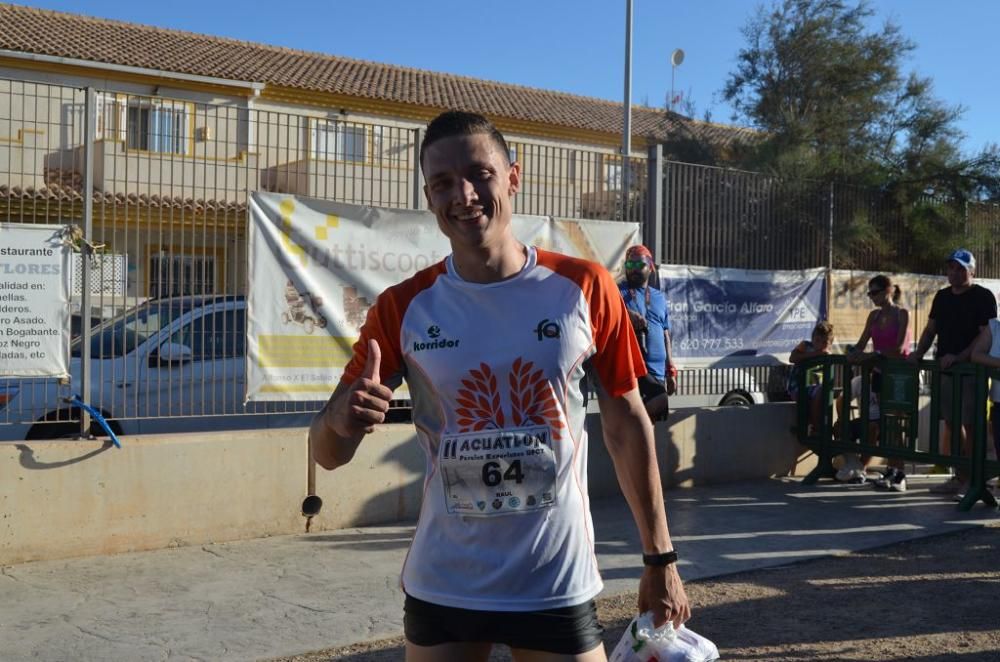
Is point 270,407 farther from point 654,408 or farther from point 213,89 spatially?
point 213,89

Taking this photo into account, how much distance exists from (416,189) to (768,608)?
4276mm

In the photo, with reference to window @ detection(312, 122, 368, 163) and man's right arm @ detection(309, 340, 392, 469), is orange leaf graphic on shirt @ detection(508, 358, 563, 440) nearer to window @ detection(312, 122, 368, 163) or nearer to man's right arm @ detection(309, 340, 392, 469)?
man's right arm @ detection(309, 340, 392, 469)

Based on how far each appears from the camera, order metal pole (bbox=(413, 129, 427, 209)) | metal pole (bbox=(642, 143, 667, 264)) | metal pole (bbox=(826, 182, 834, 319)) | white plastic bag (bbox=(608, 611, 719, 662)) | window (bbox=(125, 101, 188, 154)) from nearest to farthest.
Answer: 1. white plastic bag (bbox=(608, 611, 719, 662))
2. window (bbox=(125, 101, 188, 154))
3. metal pole (bbox=(413, 129, 427, 209))
4. metal pole (bbox=(642, 143, 667, 264))
5. metal pole (bbox=(826, 182, 834, 319))

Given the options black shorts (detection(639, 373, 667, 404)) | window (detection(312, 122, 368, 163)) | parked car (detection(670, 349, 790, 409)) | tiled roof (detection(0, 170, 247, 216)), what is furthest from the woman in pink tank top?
tiled roof (detection(0, 170, 247, 216))

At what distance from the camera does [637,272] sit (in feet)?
29.4

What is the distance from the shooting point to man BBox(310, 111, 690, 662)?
253 cm

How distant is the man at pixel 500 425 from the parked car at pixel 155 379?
476cm

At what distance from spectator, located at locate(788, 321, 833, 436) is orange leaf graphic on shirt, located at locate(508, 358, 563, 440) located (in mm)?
8256

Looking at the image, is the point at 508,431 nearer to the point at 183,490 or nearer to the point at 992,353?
the point at 183,490

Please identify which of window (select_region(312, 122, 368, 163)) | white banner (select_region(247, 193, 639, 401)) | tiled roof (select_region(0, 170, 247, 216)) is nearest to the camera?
tiled roof (select_region(0, 170, 247, 216))

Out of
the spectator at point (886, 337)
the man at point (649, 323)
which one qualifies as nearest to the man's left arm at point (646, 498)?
the man at point (649, 323)

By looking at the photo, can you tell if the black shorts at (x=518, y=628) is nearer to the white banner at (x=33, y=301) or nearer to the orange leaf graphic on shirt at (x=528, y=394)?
the orange leaf graphic on shirt at (x=528, y=394)

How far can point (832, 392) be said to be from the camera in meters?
10.3

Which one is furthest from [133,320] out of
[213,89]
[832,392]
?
[213,89]
